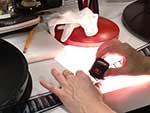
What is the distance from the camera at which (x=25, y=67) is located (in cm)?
85

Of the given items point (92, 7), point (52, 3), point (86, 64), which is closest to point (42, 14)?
point (52, 3)

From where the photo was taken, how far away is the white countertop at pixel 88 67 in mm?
897

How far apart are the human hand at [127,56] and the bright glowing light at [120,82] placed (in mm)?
22

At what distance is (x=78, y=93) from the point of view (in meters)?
0.87

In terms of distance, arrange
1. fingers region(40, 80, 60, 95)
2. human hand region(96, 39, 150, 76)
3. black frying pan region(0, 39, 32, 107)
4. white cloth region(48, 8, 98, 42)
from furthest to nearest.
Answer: white cloth region(48, 8, 98, 42)
human hand region(96, 39, 150, 76)
fingers region(40, 80, 60, 95)
black frying pan region(0, 39, 32, 107)

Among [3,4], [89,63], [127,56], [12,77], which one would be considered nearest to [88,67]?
[89,63]

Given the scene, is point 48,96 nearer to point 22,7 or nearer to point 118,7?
point 22,7

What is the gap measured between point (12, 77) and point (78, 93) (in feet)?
0.57

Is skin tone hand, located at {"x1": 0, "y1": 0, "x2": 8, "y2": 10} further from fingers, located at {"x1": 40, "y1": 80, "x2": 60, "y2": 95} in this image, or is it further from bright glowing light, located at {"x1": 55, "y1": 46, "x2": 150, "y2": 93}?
fingers, located at {"x1": 40, "y1": 80, "x2": 60, "y2": 95}

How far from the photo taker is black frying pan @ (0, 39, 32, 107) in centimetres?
78

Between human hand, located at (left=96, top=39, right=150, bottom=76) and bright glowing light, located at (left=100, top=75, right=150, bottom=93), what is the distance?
0.07 feet

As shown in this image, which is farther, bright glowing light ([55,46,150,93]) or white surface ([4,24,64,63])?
white surface ([4,24,64,63])

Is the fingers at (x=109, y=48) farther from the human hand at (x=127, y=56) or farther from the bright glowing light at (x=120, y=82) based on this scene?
the bright glowing light at (x=120, y=82)

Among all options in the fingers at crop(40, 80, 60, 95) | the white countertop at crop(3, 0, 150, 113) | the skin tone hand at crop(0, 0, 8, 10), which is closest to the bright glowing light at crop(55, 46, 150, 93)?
the white countertop at crop(3, 0, 150, 113)
